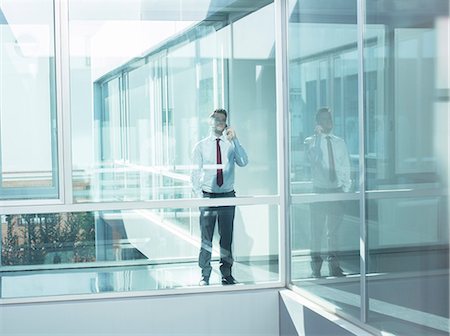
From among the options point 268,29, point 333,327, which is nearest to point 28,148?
point 268,29

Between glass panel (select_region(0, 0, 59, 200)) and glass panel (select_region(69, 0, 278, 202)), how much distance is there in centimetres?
20

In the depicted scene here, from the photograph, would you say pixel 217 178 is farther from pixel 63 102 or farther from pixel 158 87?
pixel 63 102

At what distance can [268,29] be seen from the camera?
6953 mm

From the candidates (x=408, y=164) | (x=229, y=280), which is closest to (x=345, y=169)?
(x=408, y=164)

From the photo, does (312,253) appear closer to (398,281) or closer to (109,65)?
(398,281)

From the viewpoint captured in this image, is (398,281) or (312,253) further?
(312,253)

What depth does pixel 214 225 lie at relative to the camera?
6914mm

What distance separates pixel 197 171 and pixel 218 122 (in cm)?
45

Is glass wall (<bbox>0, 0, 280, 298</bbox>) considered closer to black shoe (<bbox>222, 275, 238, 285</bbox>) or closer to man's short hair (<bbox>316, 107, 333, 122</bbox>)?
black shoe (<bbox>222, 275, 238, 285</bbox>)

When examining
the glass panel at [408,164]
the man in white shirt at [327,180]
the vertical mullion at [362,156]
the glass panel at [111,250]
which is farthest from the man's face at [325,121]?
the glass panel at [111,250]

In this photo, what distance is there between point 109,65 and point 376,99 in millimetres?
2436

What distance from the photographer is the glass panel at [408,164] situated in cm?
443

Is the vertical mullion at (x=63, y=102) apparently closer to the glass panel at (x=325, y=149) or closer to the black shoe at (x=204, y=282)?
the black shoe at (x=204, y=282)

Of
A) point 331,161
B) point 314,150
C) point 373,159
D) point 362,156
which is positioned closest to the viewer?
point 373,159
